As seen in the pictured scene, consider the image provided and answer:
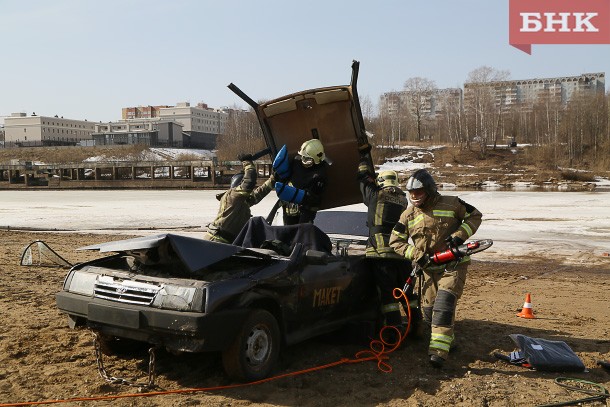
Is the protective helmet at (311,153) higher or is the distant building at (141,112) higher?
the distant building at (141,112)

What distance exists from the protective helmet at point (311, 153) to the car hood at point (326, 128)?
1.54ft

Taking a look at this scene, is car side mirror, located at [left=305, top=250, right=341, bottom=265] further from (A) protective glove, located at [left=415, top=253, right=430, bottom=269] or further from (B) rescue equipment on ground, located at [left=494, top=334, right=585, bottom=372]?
(B) rescue equipment on ground, located at [left=494, top=334, right=585, bottom=372]

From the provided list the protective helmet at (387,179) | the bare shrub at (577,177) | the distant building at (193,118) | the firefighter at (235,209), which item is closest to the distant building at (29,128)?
the distant building at (193,118)

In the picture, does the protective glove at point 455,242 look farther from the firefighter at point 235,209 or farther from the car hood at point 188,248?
the firefighter at point 235,209

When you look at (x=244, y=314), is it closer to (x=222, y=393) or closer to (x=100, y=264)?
(x=222, y=393)

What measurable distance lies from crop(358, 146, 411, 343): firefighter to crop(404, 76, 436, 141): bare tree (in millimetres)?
83853

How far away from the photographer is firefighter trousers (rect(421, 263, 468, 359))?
17.7 ft

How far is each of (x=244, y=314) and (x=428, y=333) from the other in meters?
2.99

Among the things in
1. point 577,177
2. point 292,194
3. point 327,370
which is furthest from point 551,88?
point 327,370

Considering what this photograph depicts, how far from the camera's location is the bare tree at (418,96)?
3536 inches

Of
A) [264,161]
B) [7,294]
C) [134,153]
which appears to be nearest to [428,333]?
[7,294]

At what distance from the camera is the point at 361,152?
7289mm

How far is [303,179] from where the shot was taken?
23.2 ft

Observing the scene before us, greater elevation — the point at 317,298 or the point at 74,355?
the point at 317,298
